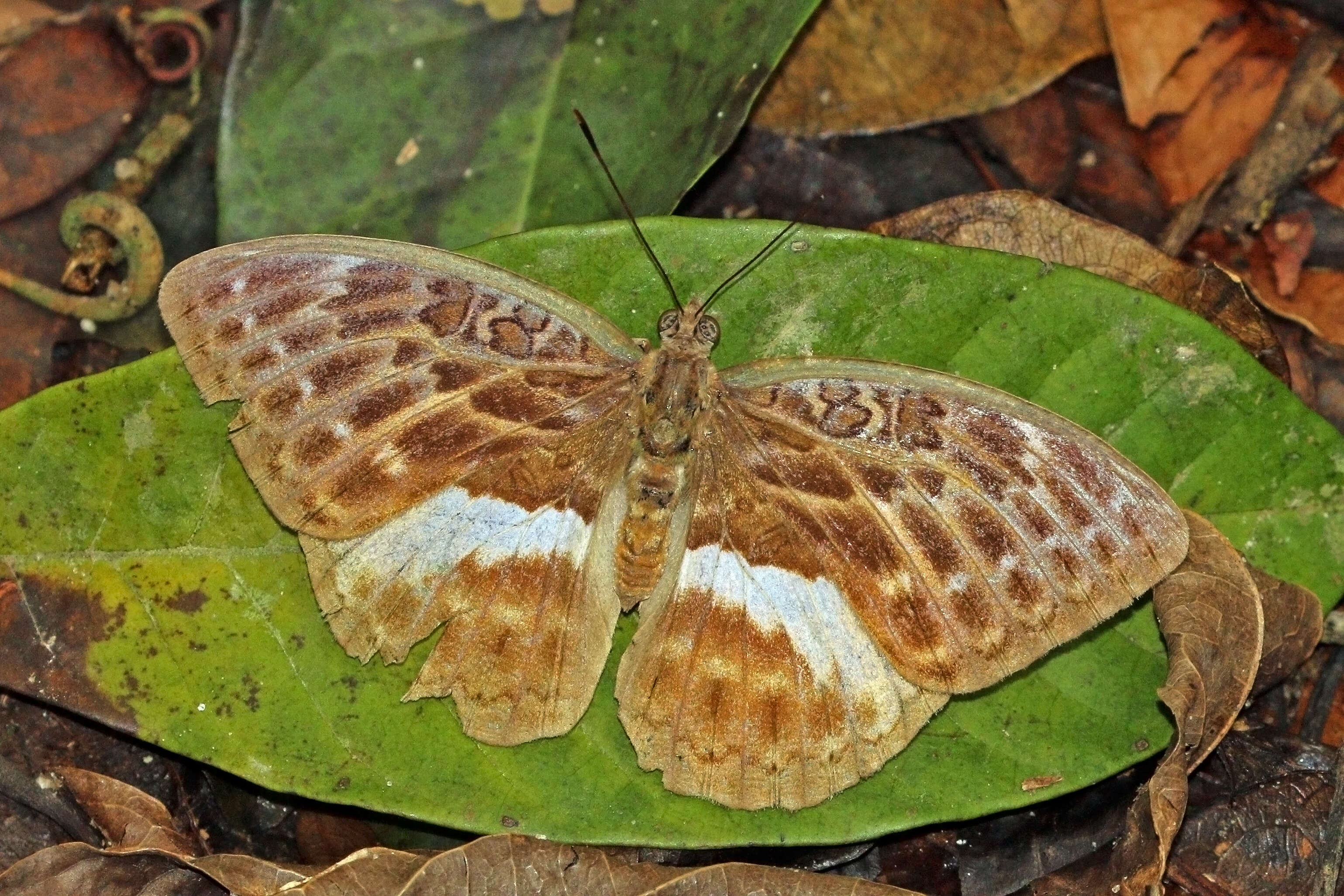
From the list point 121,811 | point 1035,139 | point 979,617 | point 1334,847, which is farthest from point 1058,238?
point 121,811

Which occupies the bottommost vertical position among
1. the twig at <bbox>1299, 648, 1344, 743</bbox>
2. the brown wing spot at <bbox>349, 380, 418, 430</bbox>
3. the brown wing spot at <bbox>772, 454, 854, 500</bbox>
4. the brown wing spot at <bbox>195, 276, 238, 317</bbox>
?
the twig at <bbox>1299, 648, 1344, 743</bbox>

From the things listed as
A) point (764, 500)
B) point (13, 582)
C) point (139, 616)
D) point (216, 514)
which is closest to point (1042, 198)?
point (764, 500)

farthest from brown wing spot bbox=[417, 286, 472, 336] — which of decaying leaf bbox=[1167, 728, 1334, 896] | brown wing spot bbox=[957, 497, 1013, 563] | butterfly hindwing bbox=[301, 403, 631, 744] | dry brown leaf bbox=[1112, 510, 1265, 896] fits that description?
decaying leaf bbox=[1167, 728, 1334, 896]

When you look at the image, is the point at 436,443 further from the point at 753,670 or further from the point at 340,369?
the point at 753,670

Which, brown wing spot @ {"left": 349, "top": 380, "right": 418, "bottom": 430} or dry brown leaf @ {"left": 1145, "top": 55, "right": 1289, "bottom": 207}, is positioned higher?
brown wing spot @ {"left": 349, "top": 380, "right": 418, "bottom": 430}

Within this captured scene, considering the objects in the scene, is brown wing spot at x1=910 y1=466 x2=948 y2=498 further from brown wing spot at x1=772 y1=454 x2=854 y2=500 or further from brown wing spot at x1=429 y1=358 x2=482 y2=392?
brown wing spot at x1=429 y1=358 x2=482 y2=392

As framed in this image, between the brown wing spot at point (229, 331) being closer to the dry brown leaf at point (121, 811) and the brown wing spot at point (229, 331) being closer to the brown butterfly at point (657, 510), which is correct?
the brown butterfly at point (657, 510)
